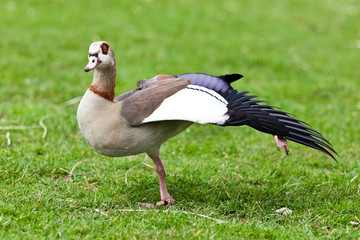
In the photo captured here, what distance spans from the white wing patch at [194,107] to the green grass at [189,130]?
81 centimetres

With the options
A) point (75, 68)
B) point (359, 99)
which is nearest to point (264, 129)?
point (359, 99)

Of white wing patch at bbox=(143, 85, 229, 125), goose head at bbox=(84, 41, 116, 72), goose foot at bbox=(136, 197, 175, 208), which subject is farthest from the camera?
goose foot at bbox=(136, 197, 175, 208)

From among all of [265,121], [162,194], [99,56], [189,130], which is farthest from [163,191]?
[189,130]

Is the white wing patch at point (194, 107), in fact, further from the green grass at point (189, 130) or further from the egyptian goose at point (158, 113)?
the green grass at point (189, 130)

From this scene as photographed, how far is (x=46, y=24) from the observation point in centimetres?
1012

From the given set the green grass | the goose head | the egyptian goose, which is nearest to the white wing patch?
the egyptian goose

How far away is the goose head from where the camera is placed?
379 cm

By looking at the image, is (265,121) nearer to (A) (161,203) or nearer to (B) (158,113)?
(B) (158,113)

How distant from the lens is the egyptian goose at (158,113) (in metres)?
3.69

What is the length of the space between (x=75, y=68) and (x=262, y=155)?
3.96 metres

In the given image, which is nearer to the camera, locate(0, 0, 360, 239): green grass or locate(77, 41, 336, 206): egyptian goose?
locate(77, 41, 336, 206): egyptian goose

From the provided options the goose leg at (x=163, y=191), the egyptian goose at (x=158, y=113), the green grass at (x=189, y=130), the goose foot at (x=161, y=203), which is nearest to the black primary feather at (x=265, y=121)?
the egyptian goose at (x=158, y=113)

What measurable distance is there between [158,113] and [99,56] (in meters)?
0.64

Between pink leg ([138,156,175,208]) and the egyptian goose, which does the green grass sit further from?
the egyptian goose
